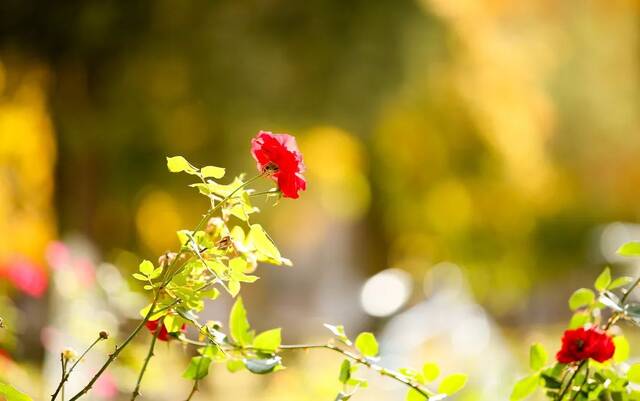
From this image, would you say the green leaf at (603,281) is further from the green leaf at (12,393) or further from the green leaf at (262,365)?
the green leaf at (12,393)

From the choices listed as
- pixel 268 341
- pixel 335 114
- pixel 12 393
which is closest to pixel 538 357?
pixel 268 341

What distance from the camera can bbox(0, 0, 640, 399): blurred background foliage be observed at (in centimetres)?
490

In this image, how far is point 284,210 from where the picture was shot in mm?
5598

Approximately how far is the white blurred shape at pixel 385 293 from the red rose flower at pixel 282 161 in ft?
15.2

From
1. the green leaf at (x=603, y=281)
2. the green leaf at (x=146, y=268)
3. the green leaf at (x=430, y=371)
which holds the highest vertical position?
the green leaf at (x=603, y=281)

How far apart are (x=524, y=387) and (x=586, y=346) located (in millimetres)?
87

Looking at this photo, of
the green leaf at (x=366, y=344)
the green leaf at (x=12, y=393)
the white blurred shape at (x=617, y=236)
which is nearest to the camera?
the green leaf at (x=12, y=393)

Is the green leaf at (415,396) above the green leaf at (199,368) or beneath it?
above

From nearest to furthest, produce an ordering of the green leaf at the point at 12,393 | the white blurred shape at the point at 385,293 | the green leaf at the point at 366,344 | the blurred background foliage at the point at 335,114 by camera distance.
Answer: the green leaf at the point at 12,393 < the green leaf at the point at 366,344 < the blurred background foliage at the point at 335,114 < the white blurred shape at the point at 385,293

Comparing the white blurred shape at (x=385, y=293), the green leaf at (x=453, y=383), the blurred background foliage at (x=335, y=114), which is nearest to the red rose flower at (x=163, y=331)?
the green leaf at (x=453, y=383)

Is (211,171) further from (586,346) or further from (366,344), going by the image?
(586,346)

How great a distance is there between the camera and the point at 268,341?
942 millimetres

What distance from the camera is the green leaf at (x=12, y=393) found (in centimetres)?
86

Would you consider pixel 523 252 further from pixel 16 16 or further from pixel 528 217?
pixel 16 16
